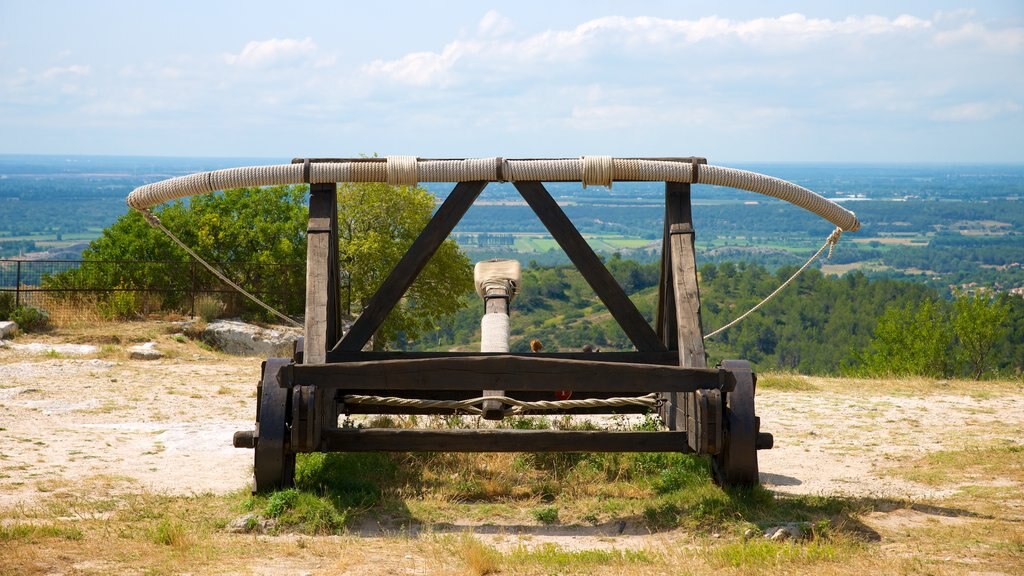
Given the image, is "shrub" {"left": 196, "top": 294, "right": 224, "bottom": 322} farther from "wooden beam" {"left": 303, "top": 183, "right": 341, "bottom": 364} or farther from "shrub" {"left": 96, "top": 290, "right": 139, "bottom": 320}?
"wooden beam" {"left": 303, "top": 183, "right": 341, "bottom": 364}

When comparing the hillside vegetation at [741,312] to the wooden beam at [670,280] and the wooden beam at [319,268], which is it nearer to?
the wooden beam at [670,280]

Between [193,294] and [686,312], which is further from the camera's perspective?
[193,294]

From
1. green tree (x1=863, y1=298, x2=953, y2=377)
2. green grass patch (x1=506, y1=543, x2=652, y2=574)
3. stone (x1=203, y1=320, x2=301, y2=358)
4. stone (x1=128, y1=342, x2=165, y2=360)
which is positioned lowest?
green tree (x1=863, y1=298, x2=953, y2=377)

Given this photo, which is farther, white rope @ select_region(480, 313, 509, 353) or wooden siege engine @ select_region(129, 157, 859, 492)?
white rope @ select_region(480, 313, 509, 353)

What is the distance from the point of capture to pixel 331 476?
6.86 m

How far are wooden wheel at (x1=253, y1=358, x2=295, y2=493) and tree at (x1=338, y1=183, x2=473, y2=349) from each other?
55.6ft

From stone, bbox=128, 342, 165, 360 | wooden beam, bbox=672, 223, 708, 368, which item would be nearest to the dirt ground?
stone, bbox=128, 342, 165, 360

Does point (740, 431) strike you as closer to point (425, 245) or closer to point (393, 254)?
point (425, 245)

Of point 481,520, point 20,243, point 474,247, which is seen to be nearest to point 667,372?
point 481,520

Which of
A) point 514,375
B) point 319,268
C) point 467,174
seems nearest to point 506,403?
point 514,375

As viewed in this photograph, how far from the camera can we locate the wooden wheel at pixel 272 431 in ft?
20.3

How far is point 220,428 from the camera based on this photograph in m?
9.72

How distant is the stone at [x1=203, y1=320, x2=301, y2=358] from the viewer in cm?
1786

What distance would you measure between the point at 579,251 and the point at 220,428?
433 cm
